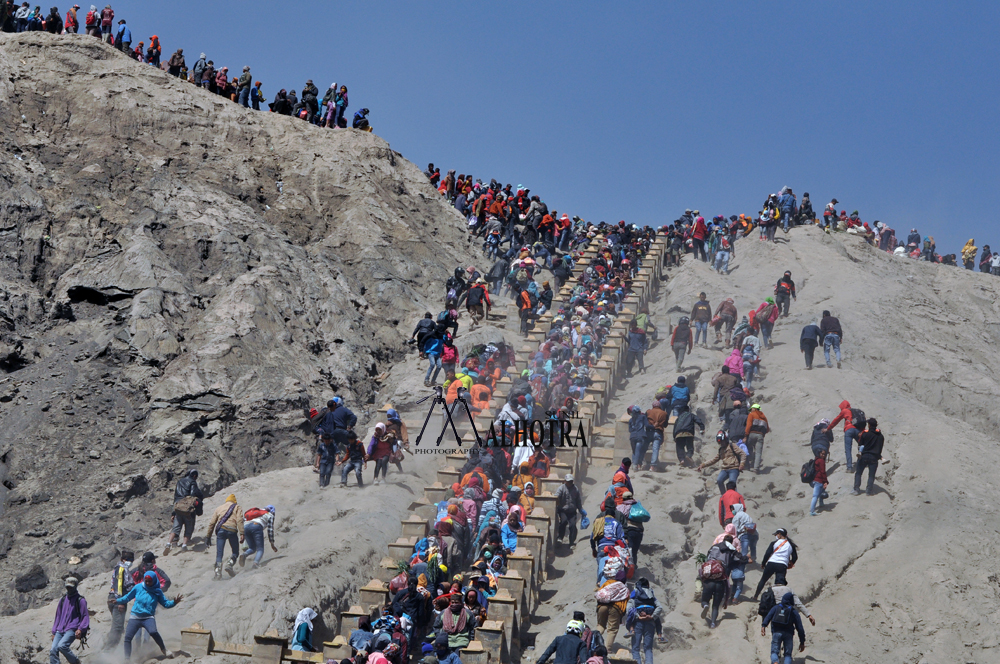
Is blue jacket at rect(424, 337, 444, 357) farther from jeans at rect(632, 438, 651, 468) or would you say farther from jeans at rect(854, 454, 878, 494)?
jeans at rect(854, 454, 878, 494)

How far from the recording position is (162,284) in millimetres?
26156

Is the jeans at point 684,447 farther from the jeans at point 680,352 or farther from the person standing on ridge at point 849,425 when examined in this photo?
the jeans at point 680,352

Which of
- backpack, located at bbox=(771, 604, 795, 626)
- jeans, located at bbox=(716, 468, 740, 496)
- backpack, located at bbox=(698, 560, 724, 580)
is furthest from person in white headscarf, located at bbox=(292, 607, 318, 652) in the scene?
jeans, located at bbox=(716, 468, 740, 496)

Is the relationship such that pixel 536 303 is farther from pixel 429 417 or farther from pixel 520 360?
pixel 429 417

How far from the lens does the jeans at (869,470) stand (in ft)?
61.2

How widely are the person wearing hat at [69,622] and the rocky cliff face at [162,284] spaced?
4494mm

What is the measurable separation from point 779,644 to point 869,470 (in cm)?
596

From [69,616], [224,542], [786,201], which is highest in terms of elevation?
[786,201]

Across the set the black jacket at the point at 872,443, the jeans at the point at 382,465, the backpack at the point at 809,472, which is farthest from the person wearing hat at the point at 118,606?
the black jacket at the point at 872,443

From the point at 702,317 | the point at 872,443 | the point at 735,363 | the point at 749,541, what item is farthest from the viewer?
the point at 702,317

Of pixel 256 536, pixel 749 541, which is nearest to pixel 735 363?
pixel 749 541

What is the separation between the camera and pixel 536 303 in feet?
92.1

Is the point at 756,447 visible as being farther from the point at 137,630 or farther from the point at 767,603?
the point at 137,630

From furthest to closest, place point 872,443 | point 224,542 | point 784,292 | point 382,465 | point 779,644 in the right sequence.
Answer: point 784,292 → point 382,465 → point 872,443 → point 224,542 → point 779,644
